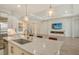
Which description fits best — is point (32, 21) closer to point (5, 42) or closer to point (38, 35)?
point (38, 35)

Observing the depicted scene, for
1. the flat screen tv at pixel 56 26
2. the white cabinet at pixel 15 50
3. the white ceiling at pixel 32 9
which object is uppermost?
the white ceiling at pixel 32 9

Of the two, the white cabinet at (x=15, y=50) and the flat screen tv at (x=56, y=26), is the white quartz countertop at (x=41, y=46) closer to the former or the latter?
the white cabinet at (x=15, y=50)

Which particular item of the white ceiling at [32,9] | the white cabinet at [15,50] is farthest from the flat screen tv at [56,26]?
the white cabinet at [15,50]

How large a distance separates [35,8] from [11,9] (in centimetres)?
41

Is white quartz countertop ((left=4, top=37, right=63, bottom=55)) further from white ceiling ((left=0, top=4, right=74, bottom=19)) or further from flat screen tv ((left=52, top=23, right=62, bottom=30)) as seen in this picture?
white ceiling ((left=0, top=4, right=74, bottom=19))

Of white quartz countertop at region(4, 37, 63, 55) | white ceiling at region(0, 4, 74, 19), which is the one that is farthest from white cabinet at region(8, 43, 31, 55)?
white ceiling at region(0, 4, 74, 19)

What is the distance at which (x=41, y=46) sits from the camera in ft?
6.59

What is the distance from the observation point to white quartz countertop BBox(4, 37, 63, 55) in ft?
6.53

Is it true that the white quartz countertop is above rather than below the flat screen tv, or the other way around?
below

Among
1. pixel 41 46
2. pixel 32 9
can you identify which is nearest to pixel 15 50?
pixel 41 46

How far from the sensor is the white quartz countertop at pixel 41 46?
199 cm

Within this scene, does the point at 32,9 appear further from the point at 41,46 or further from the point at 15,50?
the point at 15,50
